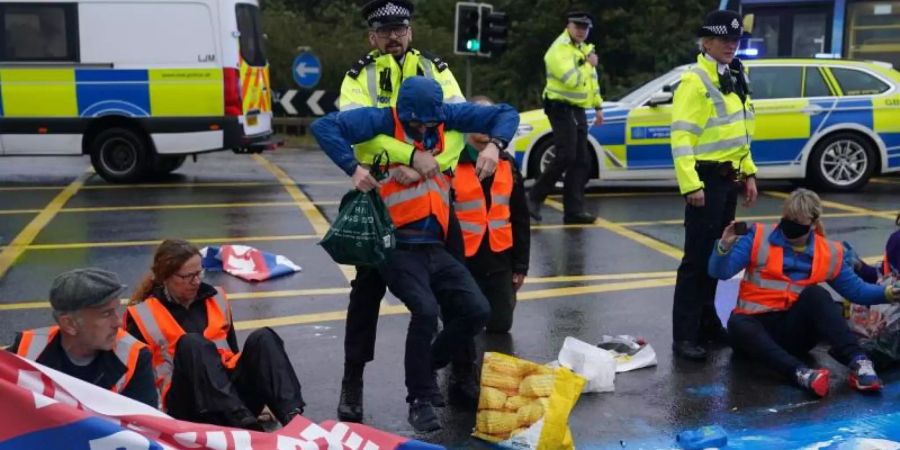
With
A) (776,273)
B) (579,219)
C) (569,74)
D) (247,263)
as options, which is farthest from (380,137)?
(579,219)

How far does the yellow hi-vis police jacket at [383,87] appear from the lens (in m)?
4.90

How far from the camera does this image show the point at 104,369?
390 cm

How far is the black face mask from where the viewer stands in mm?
5602

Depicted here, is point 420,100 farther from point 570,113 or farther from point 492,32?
point 492,32

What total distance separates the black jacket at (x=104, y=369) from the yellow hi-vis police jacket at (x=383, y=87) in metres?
1.41

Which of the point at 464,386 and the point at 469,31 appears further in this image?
the point at 469,31

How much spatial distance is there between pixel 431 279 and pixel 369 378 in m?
1.02

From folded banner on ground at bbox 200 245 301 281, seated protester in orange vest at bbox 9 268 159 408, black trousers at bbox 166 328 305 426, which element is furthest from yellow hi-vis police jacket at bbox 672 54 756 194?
folded banner on ground at bbox 200 245 301 281

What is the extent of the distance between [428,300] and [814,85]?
9.21m

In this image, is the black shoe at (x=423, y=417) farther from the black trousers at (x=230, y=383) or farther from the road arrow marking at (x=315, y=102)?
the road arrow marking at (x=315, y=102)

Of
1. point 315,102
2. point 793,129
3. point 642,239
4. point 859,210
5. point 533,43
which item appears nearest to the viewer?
point 642,239

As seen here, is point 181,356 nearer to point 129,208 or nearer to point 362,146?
point 362,146

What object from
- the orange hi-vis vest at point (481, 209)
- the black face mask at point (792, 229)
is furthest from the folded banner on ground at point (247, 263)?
the black face mask at point (792, 229)

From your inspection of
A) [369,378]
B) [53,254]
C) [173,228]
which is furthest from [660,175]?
[369,378]
